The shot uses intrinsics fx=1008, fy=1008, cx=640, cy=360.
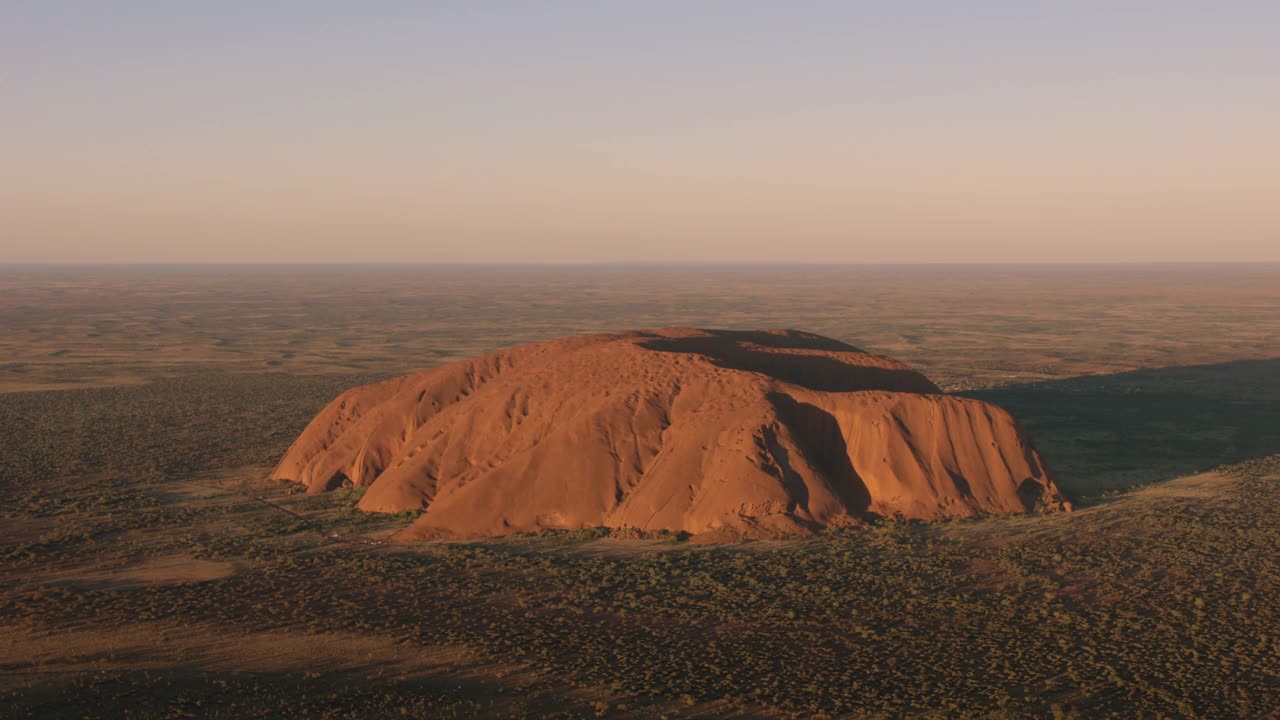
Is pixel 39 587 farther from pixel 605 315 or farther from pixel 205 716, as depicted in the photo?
pixel 605 315

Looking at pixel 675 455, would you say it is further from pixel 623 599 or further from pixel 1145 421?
pixel 1145 421

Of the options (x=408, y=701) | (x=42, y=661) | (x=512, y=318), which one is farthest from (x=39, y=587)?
(x=512, y=318)

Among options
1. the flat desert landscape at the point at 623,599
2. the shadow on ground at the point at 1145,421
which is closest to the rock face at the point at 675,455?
the flat desert landscape at the point at 623,599

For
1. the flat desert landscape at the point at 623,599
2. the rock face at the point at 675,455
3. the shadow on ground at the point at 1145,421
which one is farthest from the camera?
the shadow on ground at the point at 1145,421

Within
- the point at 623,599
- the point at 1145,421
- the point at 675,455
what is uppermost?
the point at 675,455

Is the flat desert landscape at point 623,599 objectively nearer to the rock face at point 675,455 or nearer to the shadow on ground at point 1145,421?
the shadow on ground at point 1145,421

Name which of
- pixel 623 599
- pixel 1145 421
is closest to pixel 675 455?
pixel 623 599
